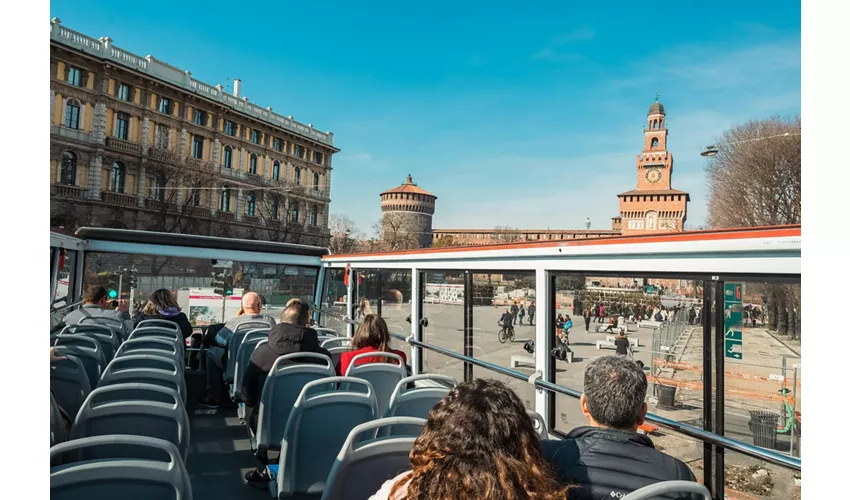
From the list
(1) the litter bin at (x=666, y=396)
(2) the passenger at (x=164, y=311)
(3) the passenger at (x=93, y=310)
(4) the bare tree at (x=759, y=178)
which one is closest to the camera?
(1) the litter bin at (x=666, y=396)

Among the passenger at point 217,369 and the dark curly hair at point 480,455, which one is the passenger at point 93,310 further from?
the dark curly hair at point 480,455

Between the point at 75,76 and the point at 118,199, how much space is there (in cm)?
791

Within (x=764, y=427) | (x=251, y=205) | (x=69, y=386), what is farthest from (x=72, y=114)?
(x=764, y=427)

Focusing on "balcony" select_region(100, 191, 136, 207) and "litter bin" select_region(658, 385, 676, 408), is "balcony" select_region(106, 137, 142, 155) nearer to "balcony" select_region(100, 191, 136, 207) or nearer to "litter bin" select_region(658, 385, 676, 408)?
"balcony" select_region(100, 191, 136, 207)

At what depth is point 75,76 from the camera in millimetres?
34281

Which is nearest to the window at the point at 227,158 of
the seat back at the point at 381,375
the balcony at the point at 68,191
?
the balcony at the point at 68,191

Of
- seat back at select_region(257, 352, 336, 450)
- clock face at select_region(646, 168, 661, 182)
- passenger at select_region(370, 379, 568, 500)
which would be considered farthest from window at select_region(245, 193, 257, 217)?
clock face at select_region(646, 168, 661, 182)

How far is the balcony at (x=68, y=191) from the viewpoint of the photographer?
32.2 metres

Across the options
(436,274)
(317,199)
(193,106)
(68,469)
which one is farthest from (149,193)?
(68,469)

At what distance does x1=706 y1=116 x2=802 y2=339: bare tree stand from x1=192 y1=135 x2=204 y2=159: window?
37.1m

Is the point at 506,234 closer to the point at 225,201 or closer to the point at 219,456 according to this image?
the point at 225,201

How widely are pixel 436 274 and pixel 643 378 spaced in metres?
4.68

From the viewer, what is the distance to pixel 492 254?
5340 mm

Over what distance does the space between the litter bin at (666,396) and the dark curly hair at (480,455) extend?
2.10 m
